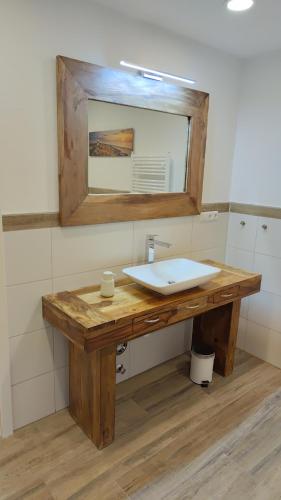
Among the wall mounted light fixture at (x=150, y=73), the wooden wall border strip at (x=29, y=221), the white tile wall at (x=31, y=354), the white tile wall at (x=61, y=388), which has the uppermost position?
the wall mounted light fixture at (x=150, y=73)

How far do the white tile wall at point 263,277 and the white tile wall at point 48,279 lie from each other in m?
0.71

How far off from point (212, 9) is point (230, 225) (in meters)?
1.56

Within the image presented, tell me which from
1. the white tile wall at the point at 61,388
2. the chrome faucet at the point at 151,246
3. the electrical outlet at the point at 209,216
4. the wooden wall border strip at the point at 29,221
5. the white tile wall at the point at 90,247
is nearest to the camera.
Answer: the wooden wall border strip at the point at 29,221

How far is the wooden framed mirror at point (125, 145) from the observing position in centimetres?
182

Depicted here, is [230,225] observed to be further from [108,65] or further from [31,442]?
[31,442]

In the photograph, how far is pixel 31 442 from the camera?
1924 mm

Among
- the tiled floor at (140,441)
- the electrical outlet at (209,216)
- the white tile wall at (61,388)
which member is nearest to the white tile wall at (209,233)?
the electrical outlet at (209,216)

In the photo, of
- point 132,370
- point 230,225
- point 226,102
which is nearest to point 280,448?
point 132,370

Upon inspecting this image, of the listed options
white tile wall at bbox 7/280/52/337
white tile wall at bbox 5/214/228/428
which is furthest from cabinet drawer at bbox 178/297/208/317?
white tile wall at bbox 7/280/52/337

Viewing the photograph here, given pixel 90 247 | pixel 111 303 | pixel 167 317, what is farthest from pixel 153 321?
pixel 90 247

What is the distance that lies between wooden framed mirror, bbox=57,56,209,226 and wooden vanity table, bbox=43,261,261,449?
461 mm

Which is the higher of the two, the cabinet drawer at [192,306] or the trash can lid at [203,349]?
the cabinet drawer at [192,306]

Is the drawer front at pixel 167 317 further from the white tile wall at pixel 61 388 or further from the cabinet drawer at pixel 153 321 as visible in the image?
the white tile wall at pixel 61 388

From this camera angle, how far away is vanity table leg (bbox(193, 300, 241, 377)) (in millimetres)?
2475
